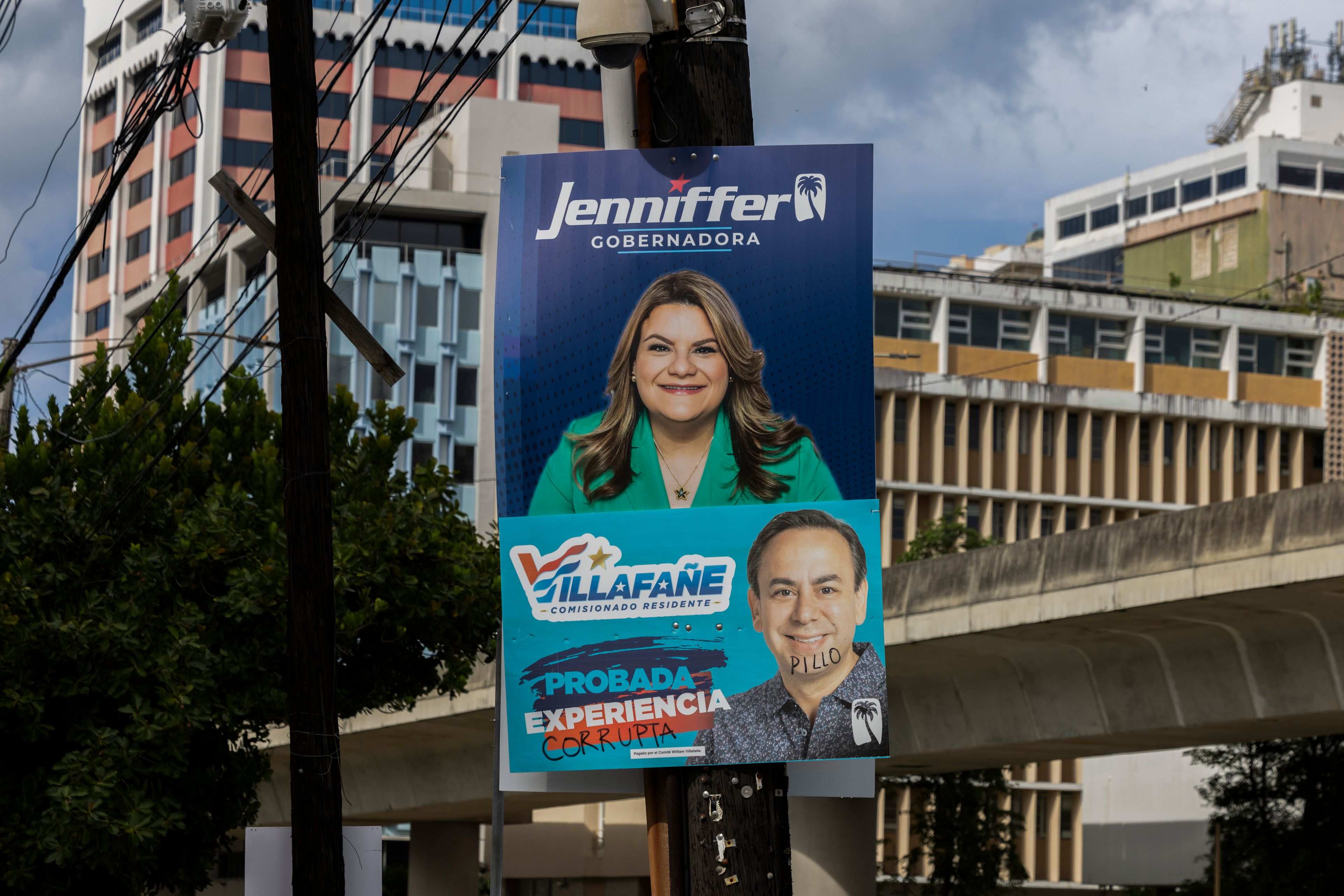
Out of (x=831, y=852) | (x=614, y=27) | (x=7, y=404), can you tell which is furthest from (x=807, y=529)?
(x=831, y=852)

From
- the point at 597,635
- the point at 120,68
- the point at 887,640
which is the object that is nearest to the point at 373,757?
the point at 887,640

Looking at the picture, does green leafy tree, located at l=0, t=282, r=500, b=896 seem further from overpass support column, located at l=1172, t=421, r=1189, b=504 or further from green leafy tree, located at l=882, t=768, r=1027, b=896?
overpass support column, located at l=1172, t=421, r=1189, b=504

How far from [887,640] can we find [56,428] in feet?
34.6

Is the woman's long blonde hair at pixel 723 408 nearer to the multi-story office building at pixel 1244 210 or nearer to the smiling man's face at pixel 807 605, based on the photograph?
the smiling man's face at pixel 807 605

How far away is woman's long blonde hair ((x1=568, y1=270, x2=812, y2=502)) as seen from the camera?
7.78 meters

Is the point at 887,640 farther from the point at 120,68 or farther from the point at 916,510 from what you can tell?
the point at 120,68

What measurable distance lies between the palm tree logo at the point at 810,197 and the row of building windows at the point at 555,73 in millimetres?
82643

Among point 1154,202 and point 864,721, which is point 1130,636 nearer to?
point 864,721

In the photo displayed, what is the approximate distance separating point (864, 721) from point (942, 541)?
48122mm

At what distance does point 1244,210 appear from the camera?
98.2m

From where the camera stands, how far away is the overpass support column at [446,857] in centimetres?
4353

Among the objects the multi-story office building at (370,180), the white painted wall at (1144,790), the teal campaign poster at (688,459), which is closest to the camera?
the teal campaign poster at (688,459)

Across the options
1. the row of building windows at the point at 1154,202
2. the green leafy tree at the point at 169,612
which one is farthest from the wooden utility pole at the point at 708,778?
the row of building windows at the point at 1154,202

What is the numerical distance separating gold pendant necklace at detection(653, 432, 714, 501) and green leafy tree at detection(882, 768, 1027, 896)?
109ft
